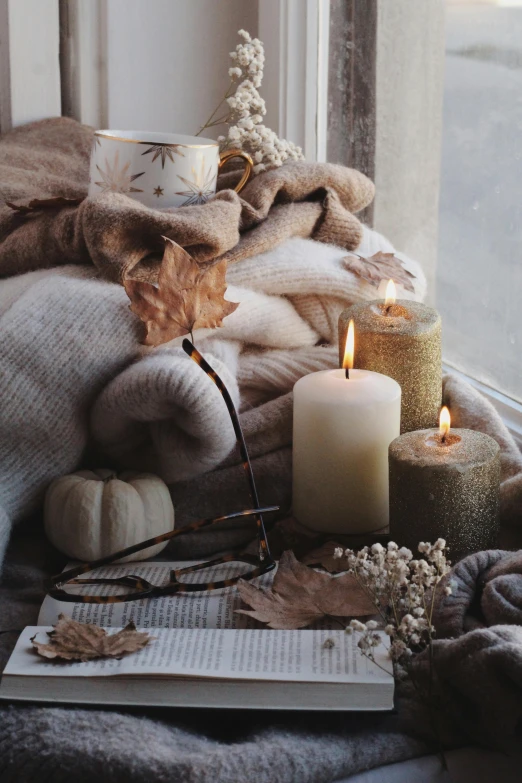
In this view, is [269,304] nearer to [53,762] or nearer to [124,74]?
[53,762]

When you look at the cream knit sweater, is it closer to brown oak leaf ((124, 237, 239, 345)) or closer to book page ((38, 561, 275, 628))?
brown oak leaf ((124, 237, 239, 345))

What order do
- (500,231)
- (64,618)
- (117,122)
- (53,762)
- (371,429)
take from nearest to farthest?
(53,762) < (64,618) < (371,429) < (500,231) < (117,122)

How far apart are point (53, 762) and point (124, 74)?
3.53 feet

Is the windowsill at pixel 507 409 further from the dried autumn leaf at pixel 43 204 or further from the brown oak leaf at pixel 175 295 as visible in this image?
the dried autumn leaf at pixel 43 204

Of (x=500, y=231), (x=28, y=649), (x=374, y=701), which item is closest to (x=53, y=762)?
(x=28, y=649)

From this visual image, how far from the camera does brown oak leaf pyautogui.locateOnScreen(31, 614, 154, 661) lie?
59cm

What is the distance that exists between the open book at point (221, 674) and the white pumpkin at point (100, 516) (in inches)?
5.2

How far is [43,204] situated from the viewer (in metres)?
0.90

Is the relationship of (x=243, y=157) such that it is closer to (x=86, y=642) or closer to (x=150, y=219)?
(x=150, y=219)

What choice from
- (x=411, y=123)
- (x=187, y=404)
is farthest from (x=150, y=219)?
(x=411, y=123)

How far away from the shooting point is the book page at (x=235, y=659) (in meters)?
0.57

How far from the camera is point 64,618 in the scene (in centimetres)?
63

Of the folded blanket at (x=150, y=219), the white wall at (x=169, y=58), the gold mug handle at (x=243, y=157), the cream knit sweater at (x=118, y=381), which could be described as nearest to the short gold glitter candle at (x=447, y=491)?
the cream knit sweater at (x=118, y=381)

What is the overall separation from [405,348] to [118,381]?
0.28 m
